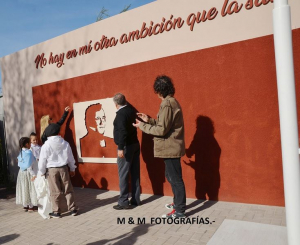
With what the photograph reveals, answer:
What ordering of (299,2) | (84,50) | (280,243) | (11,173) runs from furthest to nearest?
(11,173)
(84,50)
(299,2)
(280,243)

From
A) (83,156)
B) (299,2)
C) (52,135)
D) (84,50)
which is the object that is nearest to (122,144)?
(52,135)

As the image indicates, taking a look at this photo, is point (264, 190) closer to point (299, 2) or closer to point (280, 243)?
point (280, 243)

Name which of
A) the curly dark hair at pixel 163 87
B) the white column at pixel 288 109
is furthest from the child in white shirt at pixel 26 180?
the white column at pixel 288 109

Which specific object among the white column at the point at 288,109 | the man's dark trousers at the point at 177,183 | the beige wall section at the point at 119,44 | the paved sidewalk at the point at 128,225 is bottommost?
the paved sidewalk at the point at 128,225

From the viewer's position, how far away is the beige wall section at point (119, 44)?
4.22 m

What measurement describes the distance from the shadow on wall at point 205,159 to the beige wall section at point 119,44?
4.48 ft

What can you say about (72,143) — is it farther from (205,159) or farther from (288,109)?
(288,109)

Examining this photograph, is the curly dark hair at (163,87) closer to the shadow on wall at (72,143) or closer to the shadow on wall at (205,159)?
the shadow on wall at (205,159)

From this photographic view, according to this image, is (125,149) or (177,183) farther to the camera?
(125,149)

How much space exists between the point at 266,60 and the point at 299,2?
87 cm

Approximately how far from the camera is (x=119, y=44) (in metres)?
5.50

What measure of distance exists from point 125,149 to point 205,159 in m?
1.36

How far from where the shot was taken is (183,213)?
389cm

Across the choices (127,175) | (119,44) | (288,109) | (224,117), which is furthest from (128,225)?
(119,44)
